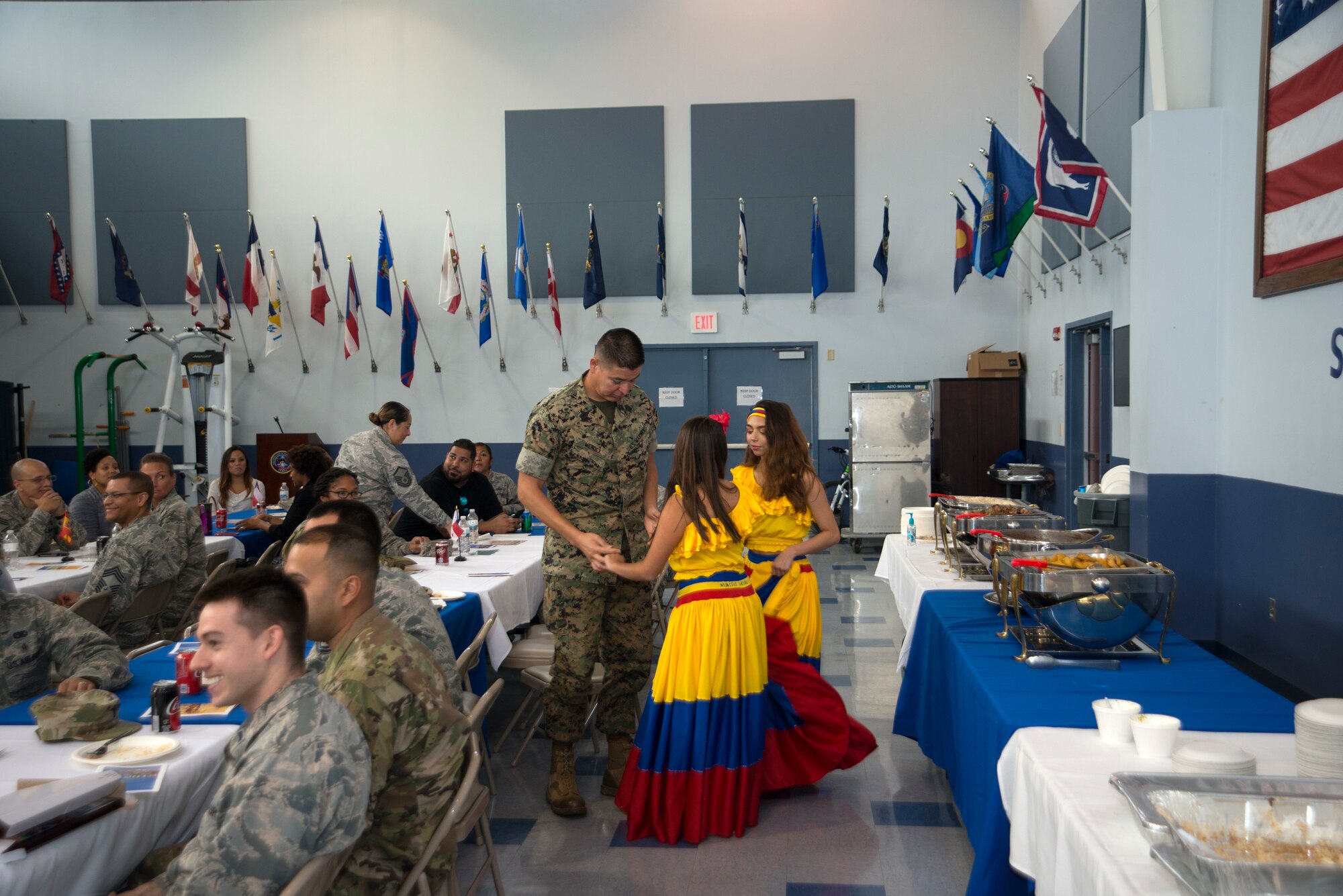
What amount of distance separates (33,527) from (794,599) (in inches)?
188

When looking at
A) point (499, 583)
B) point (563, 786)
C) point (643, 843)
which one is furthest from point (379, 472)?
point (643, 843)

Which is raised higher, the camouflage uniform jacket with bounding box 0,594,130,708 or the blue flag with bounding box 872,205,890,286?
the blue flag with bounding box 872,205,890,286

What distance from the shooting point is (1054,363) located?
884cm

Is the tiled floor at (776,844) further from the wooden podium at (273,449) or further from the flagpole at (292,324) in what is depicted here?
the flagpole at (292,324)

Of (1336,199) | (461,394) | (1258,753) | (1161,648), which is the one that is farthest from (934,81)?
(1258,753)

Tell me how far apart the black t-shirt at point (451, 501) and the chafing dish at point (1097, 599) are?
12.8ft

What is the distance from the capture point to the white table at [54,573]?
15.8ft

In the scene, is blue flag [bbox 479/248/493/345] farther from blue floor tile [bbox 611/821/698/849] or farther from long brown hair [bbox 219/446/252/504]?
blue floor tile [bbox 611/821/698/849]

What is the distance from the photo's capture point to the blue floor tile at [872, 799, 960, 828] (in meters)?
3.57

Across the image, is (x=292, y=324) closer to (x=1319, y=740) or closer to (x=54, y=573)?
(x=54, y=573)

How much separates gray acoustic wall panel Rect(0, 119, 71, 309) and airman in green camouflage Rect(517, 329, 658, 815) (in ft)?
34.3

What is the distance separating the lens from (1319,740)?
5.81ft

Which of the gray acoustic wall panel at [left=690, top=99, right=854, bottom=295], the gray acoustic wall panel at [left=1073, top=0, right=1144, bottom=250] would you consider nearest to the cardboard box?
the gray acoustic wall panel at [left=690, top=99, right=854, bottom=295]

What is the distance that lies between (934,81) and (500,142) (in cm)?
502
